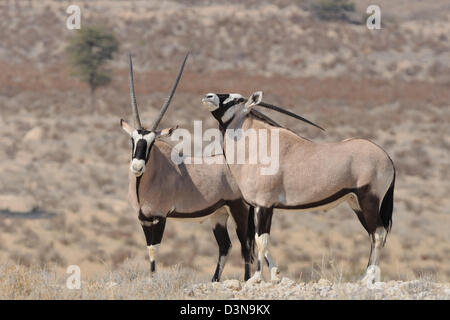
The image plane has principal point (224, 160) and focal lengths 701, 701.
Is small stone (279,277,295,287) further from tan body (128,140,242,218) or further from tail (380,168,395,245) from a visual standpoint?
tan body (128,140,242,218)

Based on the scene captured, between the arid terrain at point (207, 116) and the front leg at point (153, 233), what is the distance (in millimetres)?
477

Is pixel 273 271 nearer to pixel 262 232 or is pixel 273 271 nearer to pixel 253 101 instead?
pixel 262 232

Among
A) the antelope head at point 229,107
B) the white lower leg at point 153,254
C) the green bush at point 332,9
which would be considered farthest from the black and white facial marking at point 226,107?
the green bush at point 332,9

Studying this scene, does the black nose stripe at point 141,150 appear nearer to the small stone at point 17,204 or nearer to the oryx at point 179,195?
the oryx at point 179,195

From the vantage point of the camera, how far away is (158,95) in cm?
4356

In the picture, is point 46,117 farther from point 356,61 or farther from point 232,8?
point 232,8

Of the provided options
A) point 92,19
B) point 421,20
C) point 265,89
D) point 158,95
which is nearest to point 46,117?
point 158,95

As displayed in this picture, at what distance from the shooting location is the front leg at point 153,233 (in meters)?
7.16

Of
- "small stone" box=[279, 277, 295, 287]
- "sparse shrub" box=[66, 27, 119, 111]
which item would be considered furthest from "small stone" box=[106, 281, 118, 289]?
"sparse shrub" box=[66, 27, 119, 111]

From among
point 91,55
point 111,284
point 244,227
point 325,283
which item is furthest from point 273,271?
point 91,55

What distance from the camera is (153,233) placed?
7.21 meters

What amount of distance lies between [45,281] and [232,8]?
64.6m

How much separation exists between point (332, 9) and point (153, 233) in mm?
64200

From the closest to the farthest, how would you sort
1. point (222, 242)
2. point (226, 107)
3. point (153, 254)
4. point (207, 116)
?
point (226, 107), point (153, 254), point (222, 242), point (207, 116)
